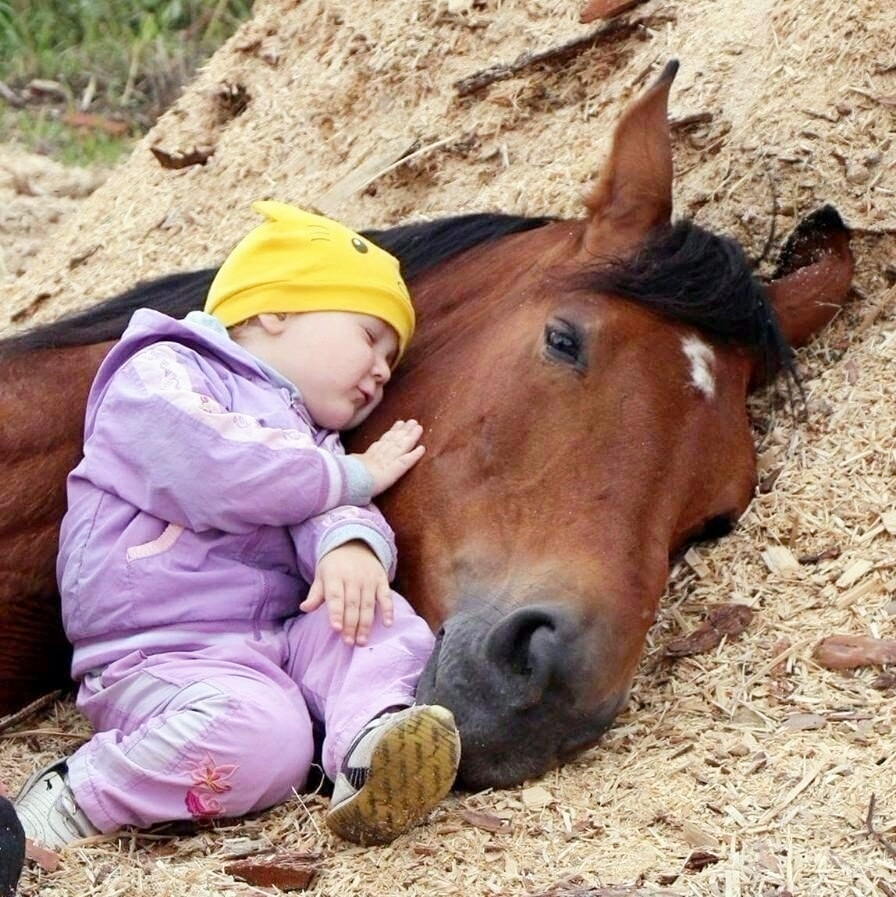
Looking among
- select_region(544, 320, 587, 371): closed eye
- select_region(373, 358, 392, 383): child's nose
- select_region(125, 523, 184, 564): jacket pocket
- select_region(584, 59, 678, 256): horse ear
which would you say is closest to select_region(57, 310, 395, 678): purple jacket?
select_region(125, 523, 184, 564): jacket pocket

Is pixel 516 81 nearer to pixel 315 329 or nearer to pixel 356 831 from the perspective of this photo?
pixel 315 329

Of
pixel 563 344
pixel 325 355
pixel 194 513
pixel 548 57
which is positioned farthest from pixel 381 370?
pixel 548 57

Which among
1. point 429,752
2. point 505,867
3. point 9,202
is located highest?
point 429,752

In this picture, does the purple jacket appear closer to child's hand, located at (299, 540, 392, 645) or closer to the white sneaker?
child's hand, located at (299, 540, 392, 645)

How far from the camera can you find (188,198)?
6059mm

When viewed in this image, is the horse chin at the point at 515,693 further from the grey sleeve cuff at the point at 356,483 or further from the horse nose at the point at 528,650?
the grey sleeve cuff at the point at 356,483

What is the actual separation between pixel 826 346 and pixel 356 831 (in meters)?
2.02

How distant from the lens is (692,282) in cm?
341

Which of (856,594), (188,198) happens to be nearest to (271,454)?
(856,594)

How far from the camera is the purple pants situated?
2947 millimetres

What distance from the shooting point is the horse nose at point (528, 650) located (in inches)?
110

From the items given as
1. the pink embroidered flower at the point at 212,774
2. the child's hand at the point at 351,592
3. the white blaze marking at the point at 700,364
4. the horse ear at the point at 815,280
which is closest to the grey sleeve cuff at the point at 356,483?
the child's hand at the point at 351,592

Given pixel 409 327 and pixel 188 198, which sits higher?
pixel 409 327

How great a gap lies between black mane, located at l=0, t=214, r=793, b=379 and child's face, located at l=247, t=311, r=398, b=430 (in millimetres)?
488
